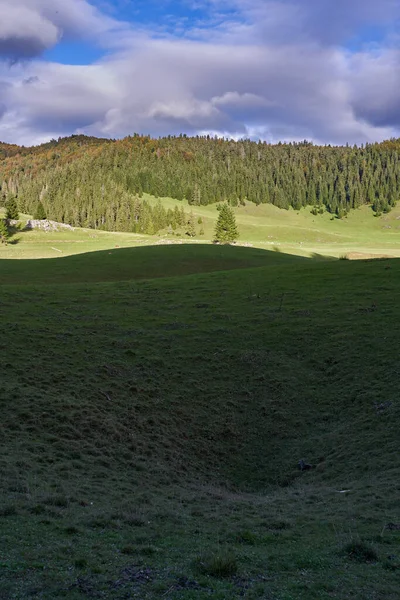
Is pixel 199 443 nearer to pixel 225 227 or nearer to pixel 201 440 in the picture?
pixel 201 440

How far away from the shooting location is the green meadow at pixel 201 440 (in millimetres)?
10047

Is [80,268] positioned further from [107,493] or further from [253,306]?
[107,493]

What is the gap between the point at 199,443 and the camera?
2269cm

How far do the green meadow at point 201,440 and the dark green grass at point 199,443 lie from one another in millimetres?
78

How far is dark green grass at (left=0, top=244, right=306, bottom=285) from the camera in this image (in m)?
60.8

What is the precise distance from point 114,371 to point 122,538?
16.8 meters

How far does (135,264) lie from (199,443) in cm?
5033

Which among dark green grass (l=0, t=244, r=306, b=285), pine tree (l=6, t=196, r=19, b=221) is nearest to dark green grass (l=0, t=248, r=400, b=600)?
dark green grass (l=0, t=244, r=306, b=285)

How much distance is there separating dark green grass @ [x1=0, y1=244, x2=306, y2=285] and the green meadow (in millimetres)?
12367

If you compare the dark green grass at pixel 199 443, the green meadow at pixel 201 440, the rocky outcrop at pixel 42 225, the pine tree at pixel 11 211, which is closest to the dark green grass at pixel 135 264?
the green meadow at pixel 201 440

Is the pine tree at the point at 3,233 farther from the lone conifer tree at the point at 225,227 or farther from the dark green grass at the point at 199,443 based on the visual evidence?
the dark green grass at the point at 199,443

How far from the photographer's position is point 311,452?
22.3 metres

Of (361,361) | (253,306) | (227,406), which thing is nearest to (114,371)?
(227,406)

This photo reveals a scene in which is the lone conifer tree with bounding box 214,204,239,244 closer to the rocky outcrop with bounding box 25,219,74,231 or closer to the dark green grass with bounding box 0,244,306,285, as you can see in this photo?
the dark green grass with bounding box 0,244,306,285
